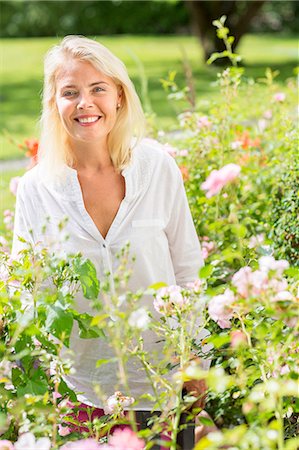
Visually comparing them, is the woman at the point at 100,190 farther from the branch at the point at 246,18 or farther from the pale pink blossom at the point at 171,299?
the branch at the point at 246,18

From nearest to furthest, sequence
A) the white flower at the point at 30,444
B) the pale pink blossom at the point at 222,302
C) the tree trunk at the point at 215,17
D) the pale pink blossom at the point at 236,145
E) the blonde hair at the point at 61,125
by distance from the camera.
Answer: the white flower at the point at 30,444, the pale pink blossom at the point at 222,302, the blonde hair at the point at 61,125, the pale pink blossom at the point at 236,145, the tree trunk at the point at 215,17

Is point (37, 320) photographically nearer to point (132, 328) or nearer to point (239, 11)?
point (132, 328)

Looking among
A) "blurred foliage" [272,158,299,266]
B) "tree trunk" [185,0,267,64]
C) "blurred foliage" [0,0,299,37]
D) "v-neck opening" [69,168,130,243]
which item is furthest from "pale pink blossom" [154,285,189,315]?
"blurred foliage" [0,0,299,37]

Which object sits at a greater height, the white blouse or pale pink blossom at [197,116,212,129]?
pale pink blossom at [197,116,212,129]

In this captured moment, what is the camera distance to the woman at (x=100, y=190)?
8.08 feet

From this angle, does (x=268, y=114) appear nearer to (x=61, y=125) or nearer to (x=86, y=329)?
(x=61, y=125)

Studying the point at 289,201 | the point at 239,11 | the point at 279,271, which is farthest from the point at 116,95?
the point at 239,11

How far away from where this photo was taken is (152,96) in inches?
412

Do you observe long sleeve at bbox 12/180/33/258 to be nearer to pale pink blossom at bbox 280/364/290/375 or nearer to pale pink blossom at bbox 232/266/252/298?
pale pink blossom at bbox 280/364/290/375

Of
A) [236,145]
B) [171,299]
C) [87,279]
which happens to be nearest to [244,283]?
[171,299]

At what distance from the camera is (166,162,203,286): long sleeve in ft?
8.37

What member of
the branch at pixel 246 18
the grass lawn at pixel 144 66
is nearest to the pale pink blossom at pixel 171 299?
the grass lawn at pixel 144 66

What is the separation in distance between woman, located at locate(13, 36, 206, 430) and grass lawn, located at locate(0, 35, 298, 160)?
14.9 ft

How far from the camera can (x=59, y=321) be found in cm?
184
